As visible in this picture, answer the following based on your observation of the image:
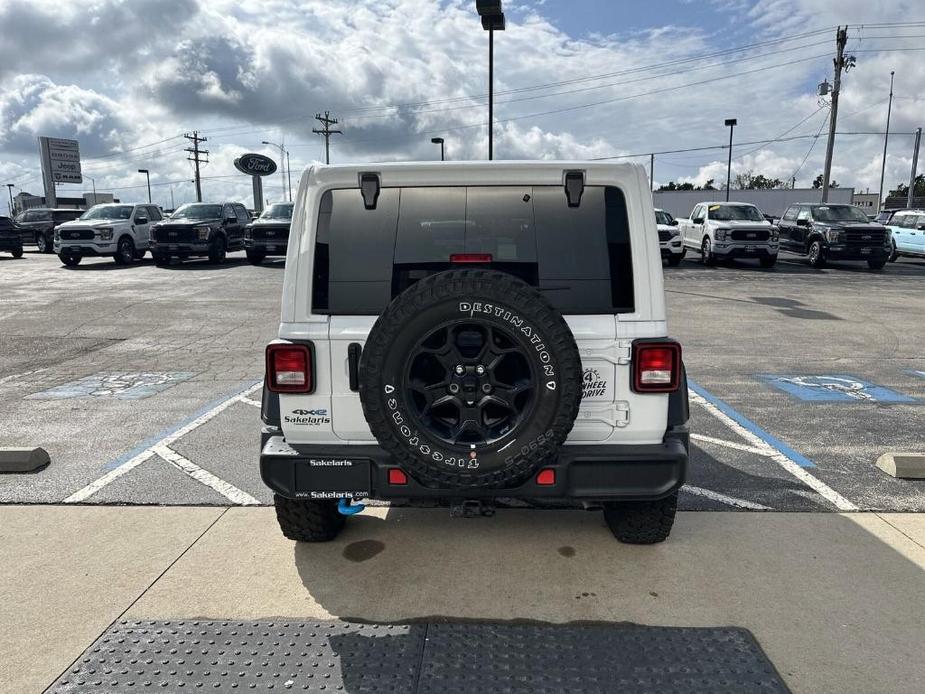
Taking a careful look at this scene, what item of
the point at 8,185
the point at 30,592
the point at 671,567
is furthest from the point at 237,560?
the point at 8,185

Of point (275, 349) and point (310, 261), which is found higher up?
point (310, 261)

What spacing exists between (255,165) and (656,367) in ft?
152

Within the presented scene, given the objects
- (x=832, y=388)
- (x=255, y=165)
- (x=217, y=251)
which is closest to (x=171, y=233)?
(x=217, y=251)

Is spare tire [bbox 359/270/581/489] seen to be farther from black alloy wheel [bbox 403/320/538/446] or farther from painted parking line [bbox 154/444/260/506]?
painted parking line [bbox 154/444/260/506]

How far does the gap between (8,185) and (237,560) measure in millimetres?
137835

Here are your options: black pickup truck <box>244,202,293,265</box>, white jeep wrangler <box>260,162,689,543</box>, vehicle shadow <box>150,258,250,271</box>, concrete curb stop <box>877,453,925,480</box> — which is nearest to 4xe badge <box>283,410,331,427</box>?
white jeep wrangler <box>260,162,689,543</box>

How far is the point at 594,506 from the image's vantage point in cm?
331

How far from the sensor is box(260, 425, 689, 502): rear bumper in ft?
9.78

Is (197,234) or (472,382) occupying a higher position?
(197,234)

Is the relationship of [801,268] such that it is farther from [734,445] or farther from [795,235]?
[734,445]

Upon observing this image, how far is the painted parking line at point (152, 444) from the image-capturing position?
14.6ft

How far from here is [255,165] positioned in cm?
4494

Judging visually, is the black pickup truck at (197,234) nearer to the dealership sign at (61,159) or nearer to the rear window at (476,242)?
the rear window at (476,242)

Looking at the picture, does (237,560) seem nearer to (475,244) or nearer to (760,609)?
(475,244)
